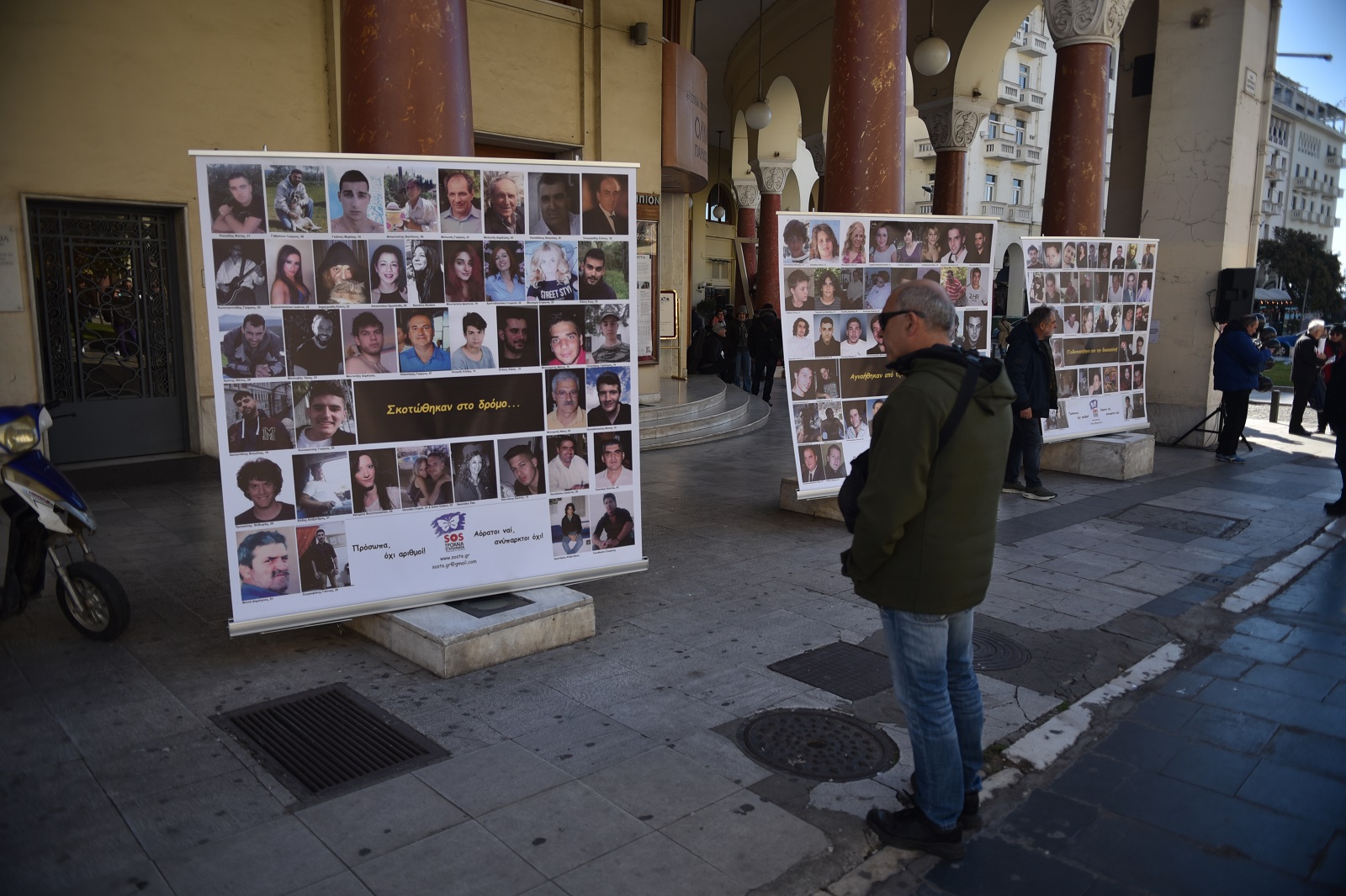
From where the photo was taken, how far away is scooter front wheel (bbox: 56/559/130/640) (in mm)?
4941

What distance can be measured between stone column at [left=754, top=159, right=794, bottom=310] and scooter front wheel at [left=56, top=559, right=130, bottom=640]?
17.8 meters

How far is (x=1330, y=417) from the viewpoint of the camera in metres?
8.79

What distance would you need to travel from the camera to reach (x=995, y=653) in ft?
16.9

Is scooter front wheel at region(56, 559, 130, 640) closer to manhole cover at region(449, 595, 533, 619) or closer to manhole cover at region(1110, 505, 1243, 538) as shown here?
manhole cover at region(449, 595, 533, 619)

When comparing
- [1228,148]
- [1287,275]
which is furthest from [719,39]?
[1287,275]

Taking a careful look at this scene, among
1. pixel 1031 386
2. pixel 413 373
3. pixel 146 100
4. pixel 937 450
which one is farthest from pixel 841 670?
pixel 146 100

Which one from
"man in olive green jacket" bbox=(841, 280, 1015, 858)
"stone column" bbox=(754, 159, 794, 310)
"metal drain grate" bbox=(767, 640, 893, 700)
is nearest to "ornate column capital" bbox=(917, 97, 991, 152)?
"stone column" bbox=(754, 159, 794, 310)

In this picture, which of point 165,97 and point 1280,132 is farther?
point 1280,132

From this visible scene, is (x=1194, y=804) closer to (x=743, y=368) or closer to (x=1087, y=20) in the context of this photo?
(x=1087, y=20)

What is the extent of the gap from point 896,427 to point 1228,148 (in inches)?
485

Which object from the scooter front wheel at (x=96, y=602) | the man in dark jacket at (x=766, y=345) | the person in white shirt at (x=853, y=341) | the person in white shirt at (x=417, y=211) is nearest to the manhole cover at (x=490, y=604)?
the scooter front wheel at (x=96, y=602)

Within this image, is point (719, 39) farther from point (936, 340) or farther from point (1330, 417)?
point (936, 340)

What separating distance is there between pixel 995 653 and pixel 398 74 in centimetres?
482

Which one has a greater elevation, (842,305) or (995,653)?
(842,305)
